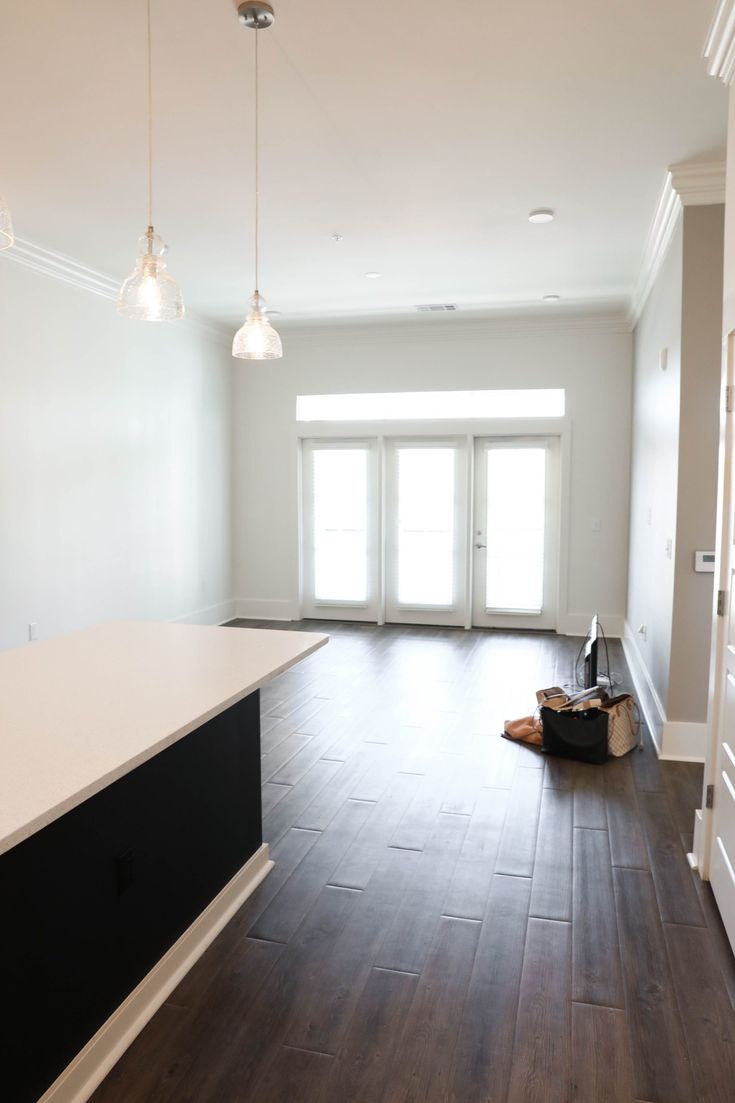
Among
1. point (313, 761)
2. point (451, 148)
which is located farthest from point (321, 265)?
point (313, 761)

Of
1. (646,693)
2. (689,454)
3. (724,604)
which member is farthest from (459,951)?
→ (646,693)

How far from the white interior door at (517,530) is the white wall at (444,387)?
217 millimetres

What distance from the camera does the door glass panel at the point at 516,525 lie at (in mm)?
7328

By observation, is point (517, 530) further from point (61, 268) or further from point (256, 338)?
point (256, 338)

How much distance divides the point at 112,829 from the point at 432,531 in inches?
230

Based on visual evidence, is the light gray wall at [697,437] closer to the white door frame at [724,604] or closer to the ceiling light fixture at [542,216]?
the ceiling light fixture at [542,216]

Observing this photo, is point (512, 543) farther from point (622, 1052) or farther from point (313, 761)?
point (622, 1052)

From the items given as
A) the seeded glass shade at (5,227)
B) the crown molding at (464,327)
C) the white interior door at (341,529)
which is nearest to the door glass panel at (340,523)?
the white interior door at (341,529)

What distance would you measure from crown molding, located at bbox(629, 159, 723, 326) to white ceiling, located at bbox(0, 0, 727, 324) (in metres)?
0.08

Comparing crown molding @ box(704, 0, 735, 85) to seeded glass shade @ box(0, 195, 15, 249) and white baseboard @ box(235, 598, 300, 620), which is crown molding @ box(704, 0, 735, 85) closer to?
seeded glass shade @ box(0, 195, 15, 249)

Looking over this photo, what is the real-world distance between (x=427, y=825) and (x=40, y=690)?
72.0 inches

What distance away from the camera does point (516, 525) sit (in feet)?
24.2

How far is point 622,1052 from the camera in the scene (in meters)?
1.96

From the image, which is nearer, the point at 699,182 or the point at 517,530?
the point at 699,182
